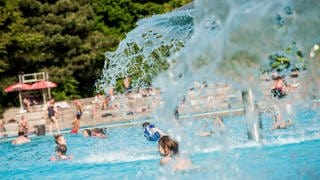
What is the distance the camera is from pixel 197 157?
12344mm

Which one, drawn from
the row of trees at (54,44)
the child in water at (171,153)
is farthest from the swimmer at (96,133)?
the row of trees at (54,44)

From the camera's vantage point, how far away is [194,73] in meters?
8.12

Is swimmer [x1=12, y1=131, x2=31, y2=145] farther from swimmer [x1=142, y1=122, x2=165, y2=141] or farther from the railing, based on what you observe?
the railing

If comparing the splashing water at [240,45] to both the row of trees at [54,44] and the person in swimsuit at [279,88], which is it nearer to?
the person in swimsuit at [279,88]

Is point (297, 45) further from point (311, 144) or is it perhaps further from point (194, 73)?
point (311, 144)

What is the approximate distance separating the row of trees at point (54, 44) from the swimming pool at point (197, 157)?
15.8 m

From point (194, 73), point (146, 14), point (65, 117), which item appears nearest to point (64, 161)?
point (194, 73)

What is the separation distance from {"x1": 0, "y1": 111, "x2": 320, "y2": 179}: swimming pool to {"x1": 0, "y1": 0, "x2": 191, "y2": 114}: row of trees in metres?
15.8

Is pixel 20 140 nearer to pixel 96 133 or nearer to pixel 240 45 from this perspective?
pixel 96 133

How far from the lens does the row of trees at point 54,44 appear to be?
3553cm

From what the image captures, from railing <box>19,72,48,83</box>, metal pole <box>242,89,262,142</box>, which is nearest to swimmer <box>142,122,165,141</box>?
metal pole <box>242,89,262,142</box>

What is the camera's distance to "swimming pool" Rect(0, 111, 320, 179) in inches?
415

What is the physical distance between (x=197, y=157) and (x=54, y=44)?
25041mm

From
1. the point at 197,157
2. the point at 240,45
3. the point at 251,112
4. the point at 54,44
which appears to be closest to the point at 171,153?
the point at 197,157
